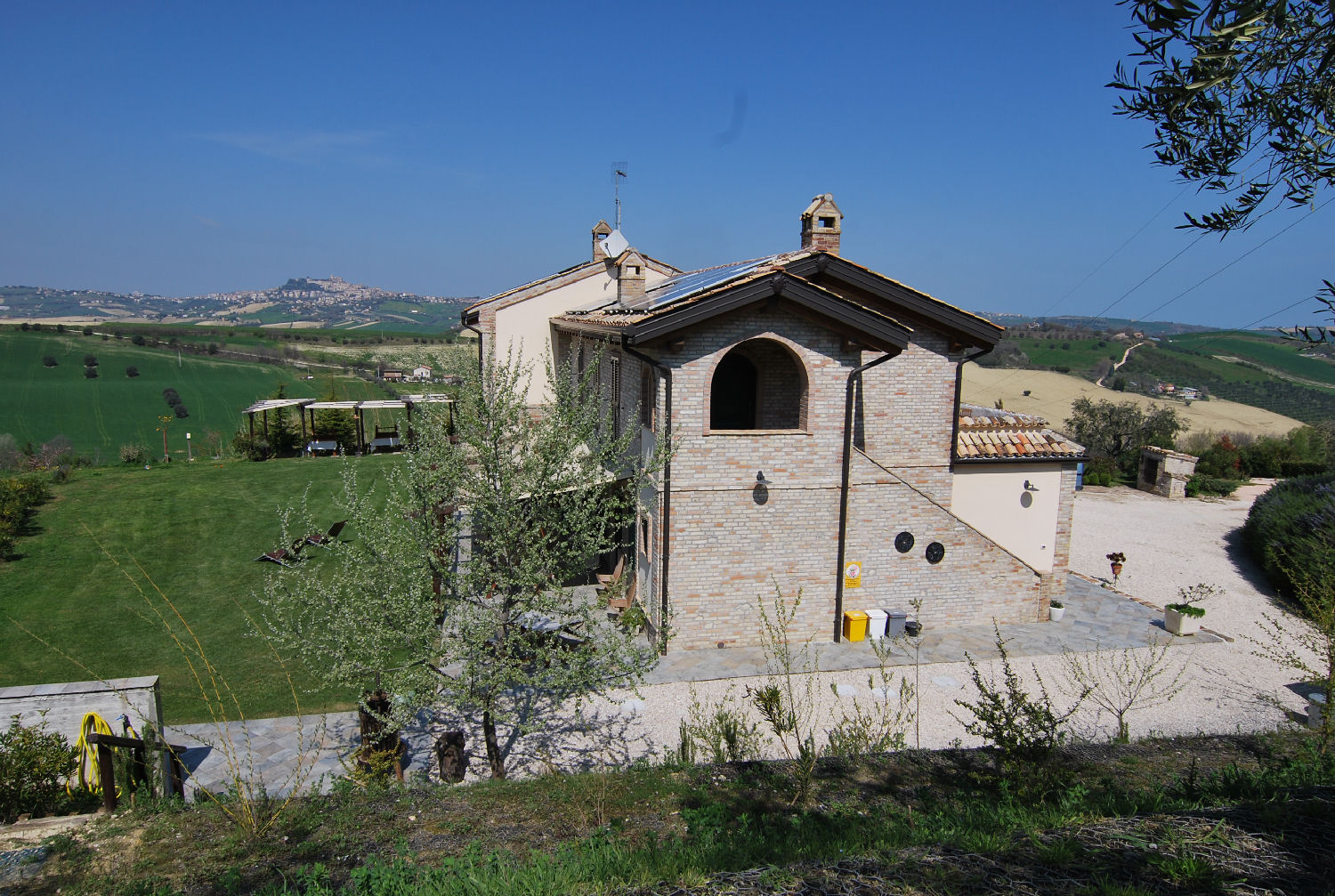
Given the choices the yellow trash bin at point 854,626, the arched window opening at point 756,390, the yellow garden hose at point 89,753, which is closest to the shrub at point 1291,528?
the yellow trash bin at point 854,626

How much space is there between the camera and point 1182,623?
1406 cm

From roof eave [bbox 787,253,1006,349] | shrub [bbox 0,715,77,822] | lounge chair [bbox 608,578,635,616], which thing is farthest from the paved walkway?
roof eave [bbox 787,253,1006,349]

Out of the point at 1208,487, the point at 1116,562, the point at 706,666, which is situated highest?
the point at 1208,487

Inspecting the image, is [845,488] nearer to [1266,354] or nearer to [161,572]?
[161,572]

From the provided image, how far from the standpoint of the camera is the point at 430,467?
8117 millimetres

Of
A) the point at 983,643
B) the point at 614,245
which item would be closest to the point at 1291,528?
the point at 983,643

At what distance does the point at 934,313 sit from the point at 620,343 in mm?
5854

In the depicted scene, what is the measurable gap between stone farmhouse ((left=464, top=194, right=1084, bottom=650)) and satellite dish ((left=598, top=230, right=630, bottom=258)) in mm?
5721

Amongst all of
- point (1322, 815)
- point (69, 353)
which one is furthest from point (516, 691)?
point (69, 353)

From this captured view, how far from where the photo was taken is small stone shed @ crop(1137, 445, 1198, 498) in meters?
26.7

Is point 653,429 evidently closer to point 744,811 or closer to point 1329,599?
point 744,811

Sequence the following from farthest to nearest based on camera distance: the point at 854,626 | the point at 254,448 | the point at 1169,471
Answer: the point at 254,448 < the point at 1169,471 < the point at 854,626

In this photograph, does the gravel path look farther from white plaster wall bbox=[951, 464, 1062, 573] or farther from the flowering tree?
white plaster wall bbox=[951, 464, 1062, 573]

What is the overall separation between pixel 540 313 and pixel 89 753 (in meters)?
15.3
